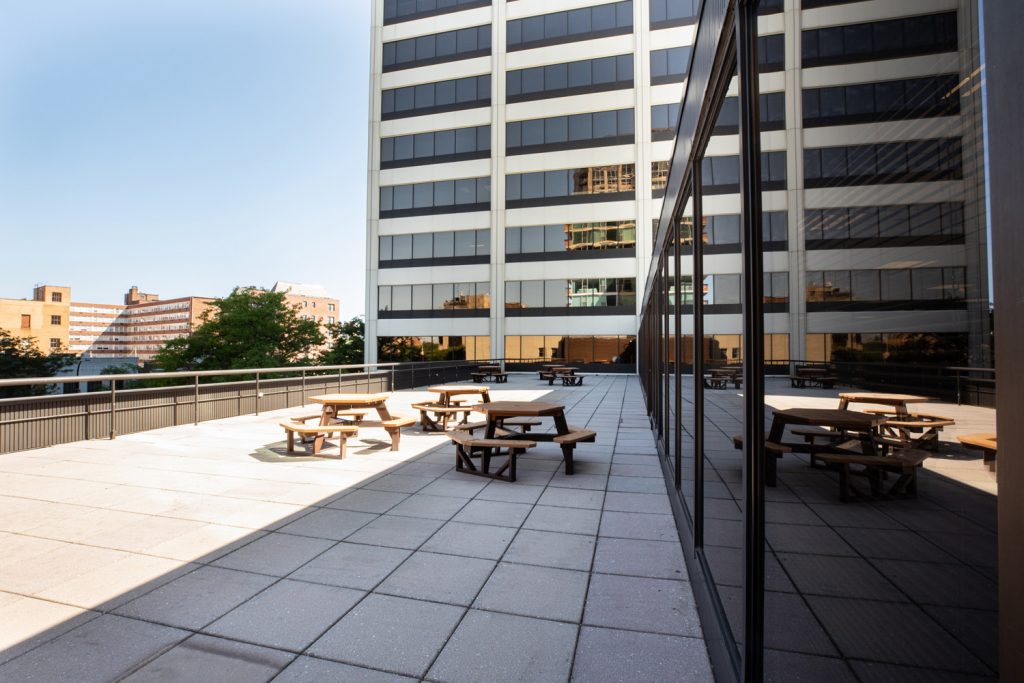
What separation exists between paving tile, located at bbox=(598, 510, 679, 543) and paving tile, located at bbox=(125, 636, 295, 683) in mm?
2864

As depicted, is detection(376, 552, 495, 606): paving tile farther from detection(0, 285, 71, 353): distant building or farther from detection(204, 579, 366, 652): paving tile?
detection(0, 285, 71, 353): distant building

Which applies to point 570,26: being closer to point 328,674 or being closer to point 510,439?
point 510,439

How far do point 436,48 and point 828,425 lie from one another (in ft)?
149

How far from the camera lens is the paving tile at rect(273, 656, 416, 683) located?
2717 millimetres

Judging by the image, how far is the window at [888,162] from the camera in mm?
654

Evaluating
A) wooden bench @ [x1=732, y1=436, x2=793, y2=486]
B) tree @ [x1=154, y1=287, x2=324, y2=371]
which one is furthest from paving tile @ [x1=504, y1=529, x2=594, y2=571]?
tree @ [x1=154, y1=287, x2=324, y2=371]

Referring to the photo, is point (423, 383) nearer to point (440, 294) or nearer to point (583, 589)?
point (440, 294)

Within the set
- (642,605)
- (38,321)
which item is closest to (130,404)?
(642,605)

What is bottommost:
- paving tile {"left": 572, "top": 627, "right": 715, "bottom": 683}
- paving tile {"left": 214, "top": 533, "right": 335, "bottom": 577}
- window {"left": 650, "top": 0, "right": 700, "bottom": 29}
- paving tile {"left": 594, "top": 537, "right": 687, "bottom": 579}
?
paving tile {"left": 572, "top": 627, "right": 715, "bottom": 683}

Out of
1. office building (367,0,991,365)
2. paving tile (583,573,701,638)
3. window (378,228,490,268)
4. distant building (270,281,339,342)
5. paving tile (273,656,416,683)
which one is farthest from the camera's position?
distant building (270,281,339,342)

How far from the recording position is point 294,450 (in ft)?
28.5

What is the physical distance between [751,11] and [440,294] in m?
38.3

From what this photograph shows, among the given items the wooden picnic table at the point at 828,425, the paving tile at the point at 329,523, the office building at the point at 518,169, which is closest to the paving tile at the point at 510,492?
the paving tile at the point at 329,523

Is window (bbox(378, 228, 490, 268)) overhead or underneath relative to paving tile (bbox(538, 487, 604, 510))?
overhead
